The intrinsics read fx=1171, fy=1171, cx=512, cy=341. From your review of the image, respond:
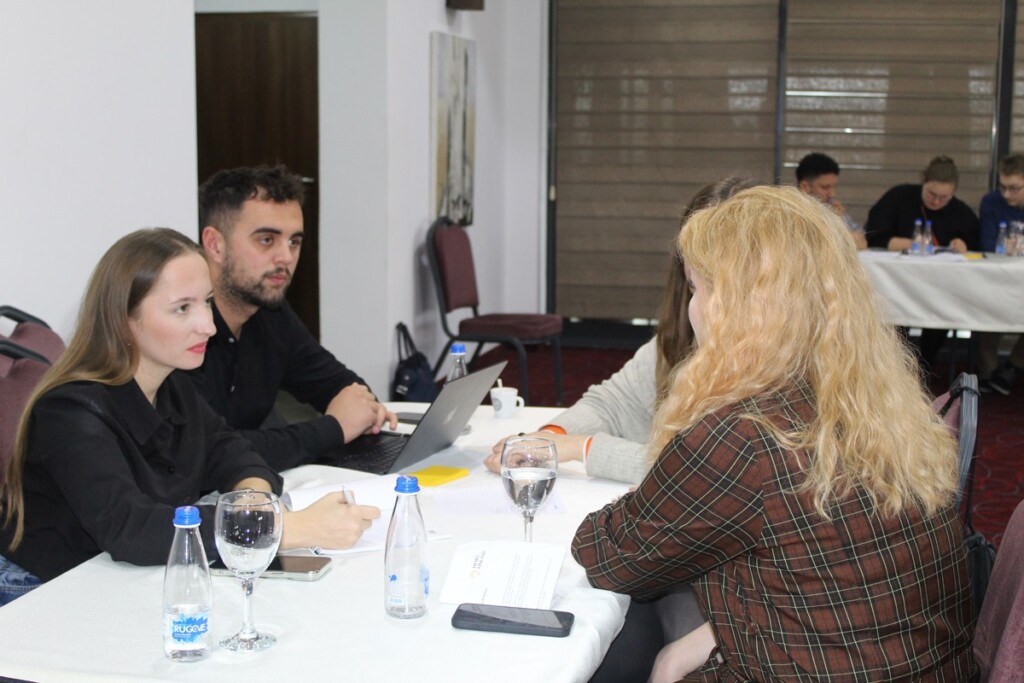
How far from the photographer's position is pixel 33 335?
99.7 inches

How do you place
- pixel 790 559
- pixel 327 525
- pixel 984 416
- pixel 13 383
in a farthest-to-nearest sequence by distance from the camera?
pixel 984 416
pixel 13 383
pixel 327 525
pixel 790 559

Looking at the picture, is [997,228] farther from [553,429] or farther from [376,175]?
[553,429]

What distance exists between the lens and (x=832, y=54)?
7.52 m

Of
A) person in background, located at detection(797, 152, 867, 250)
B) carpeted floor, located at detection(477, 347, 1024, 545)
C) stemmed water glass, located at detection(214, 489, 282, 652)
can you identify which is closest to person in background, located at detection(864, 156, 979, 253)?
person in background, located at detection(797, 152, 867, 250)

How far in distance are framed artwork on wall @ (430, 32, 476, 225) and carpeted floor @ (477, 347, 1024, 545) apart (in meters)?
1.08

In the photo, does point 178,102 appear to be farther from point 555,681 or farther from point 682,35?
point 682,35

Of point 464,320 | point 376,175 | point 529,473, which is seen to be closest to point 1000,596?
point 529,473

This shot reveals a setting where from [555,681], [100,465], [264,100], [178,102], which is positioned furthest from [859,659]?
[264,100]

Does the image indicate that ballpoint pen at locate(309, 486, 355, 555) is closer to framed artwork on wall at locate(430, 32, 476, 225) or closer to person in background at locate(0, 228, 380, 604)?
person in background at locate(0, 228, 380, 604)

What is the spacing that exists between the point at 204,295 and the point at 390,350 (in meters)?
3.52

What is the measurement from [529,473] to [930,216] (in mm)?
5555

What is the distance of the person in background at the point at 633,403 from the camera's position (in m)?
2.20

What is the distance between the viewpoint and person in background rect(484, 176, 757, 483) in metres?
2.20

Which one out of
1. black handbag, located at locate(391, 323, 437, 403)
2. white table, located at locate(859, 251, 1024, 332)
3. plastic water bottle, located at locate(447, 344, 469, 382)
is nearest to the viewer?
plastic water bottle, located at locate(447, 344, 469, 382)
